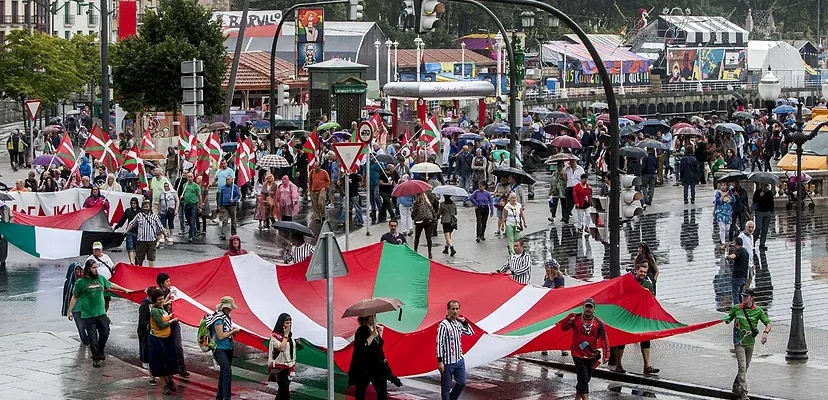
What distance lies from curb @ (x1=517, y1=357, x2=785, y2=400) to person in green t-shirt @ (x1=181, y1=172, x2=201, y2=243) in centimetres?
1334

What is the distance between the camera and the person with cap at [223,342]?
1689 cm

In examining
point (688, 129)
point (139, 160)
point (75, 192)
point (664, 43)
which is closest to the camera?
point (75, 192)

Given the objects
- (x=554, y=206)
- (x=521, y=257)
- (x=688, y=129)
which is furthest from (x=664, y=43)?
(x=521, y=257)

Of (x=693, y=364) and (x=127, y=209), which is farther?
(x=127, y=209)

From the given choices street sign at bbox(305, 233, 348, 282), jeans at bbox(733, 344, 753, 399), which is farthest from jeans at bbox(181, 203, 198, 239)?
street sign at bbox(305, 233, 348, 282)

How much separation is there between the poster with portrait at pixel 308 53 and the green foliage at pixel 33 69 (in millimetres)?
10109

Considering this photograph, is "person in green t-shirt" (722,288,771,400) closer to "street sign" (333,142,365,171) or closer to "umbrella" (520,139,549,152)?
"street sign" (333,142,365,171)

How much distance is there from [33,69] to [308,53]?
12.0 metres

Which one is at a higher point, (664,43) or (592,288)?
(664,43)

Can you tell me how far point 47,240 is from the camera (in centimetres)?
2752

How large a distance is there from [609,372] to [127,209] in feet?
43.2

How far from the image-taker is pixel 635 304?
18422 mm

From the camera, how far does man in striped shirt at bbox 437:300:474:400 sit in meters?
16.6

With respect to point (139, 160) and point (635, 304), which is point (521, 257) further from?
point (139, 160)
